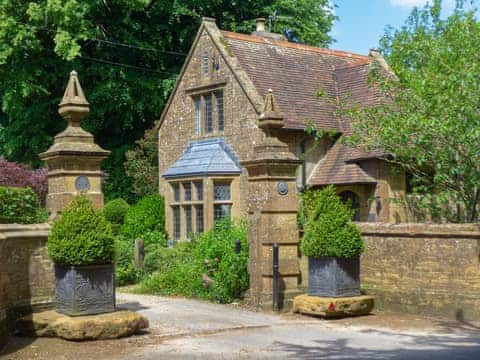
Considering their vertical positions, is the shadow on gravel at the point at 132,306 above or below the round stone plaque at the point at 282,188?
below

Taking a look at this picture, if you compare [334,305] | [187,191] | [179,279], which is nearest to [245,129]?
[187,191]

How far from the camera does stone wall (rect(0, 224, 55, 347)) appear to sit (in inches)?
438

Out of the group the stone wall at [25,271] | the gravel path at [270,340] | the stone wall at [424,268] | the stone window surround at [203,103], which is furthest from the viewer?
the stone window surround at [203,103]

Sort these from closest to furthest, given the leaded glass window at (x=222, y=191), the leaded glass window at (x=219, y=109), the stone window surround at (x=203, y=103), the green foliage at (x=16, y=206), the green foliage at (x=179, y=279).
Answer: the green foliage at (x=16, y=206) < the green foliage at (x=179, y=279) < the leaded glass window at (x=222, y=191) < the stone window surround at (x=203, y=103) < the leaded glass window at (x=219, y=109)

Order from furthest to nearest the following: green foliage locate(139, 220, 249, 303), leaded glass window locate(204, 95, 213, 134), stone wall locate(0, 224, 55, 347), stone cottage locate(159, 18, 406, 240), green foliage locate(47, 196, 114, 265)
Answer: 1. leaded glass window locate(204, 95, 213, 134)
2. stone cottage locate(159, 18, 406, 240)
3. green foliage locate(139, 220, 249, 303)
4. stone wall locate(0, 224, 55, 347)
5. green foliage locate(47, 196, 114, 265)

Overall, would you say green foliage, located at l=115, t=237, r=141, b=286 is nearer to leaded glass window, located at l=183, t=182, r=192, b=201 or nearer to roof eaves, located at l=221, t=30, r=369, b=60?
leaded glass window, located at l=183, t=182, r=192, b=201

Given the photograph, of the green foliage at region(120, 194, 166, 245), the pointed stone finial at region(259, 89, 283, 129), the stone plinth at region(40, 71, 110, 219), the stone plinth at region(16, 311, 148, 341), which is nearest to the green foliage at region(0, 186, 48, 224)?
the stone plinth at region(40, 71, 110, 219)

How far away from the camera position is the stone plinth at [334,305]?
13109 mm

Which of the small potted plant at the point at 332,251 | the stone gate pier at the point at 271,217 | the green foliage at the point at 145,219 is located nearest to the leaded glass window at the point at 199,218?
the green foliage at the point at 145,219

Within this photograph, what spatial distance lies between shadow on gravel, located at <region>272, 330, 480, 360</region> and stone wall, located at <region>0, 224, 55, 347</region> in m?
3.89

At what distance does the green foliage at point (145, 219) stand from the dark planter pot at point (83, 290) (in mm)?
14045

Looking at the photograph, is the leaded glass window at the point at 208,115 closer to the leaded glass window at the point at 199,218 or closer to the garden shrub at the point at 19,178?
the leaded glass window at the point at 199,218

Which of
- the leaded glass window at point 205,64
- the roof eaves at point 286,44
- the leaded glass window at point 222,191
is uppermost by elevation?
the roof eaves at point 286,44

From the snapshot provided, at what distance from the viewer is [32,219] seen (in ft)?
53.9
